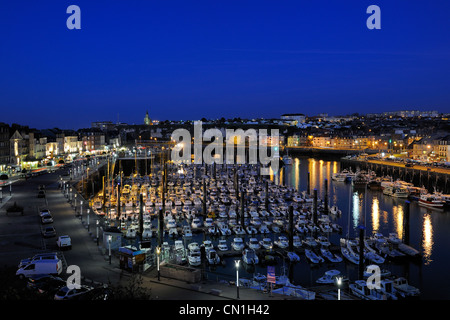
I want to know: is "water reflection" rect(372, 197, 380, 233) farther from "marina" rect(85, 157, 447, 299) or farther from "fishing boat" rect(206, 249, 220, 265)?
"fishing boat" rect(206, 249, 220, 265)

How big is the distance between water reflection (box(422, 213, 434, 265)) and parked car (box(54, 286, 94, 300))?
444 inches

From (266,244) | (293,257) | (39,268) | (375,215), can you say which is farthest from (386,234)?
(39,268)

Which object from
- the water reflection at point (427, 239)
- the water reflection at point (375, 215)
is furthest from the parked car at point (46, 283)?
the water reflection at point (375, 215)

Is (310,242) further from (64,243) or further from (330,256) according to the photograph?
(64,243)

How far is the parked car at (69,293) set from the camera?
6635 mm

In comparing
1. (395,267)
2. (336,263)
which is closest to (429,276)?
(395,267)

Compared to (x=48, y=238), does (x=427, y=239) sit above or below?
below

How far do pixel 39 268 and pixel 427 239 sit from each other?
14652 mm

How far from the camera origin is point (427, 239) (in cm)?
1625

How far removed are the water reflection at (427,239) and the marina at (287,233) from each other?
1.5 inches

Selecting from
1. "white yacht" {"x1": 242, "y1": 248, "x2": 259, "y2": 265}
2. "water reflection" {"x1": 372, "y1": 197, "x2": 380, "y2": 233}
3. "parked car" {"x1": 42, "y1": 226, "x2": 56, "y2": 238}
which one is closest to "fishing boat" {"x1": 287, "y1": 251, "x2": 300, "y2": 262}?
"white yacht" {"x1": 242, "y1": 248, "x2": 259, "y2": 265}

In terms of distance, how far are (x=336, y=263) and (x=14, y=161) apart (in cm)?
2818
